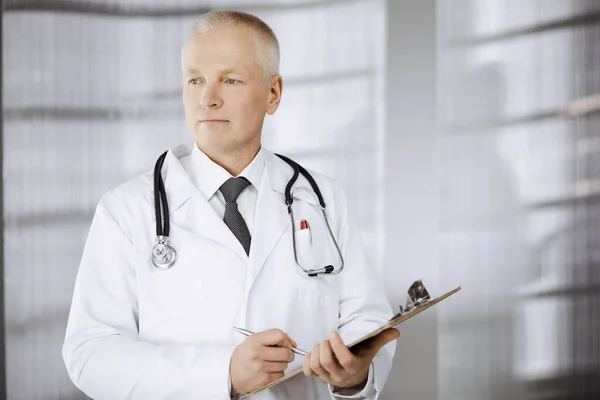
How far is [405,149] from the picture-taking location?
254 centimetres

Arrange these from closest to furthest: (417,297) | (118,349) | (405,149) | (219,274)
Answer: (417,297) → (118,349) → (219,274) → (405,149)

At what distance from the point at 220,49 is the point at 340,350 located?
23.9 inches

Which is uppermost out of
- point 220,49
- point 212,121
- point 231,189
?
point 220,49

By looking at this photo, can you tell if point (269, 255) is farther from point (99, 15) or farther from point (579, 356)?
point (579, 356)

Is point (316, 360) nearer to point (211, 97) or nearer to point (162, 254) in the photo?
point (162, 254)

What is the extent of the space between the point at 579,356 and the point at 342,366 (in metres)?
1.85

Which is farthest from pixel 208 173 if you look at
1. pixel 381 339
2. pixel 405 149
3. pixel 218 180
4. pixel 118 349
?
pixel 405 149

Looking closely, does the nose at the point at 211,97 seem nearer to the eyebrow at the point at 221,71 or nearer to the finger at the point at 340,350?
the eyebrow at the point at 221,71

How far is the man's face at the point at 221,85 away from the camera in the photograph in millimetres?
1310

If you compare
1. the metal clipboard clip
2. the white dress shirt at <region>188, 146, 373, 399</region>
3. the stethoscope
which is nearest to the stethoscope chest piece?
the stethoscope

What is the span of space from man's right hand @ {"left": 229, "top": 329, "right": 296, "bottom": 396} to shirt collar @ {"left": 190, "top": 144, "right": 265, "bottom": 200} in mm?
348

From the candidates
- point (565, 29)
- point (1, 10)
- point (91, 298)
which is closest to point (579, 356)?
point (565, 29)

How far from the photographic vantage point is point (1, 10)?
7.63 ft

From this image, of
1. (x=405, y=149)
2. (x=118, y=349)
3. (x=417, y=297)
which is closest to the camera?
(x=417, y=297)
